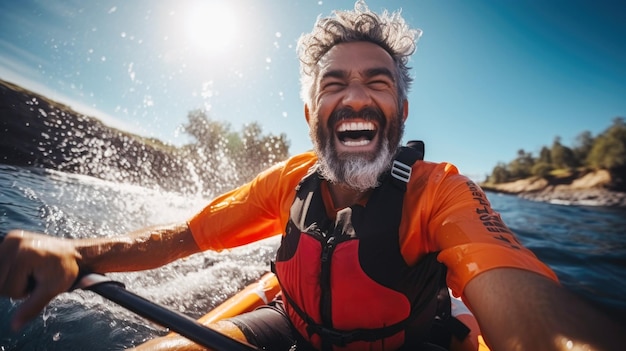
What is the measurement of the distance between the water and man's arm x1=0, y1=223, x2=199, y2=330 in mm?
1202

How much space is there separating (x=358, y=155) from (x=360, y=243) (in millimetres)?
702

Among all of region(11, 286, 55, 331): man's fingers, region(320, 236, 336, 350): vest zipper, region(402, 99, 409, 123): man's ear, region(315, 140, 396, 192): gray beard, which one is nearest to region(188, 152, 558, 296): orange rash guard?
region(315, 140, 396, 192): gray beard

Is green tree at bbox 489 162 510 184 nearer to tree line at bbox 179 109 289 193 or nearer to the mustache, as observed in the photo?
tree line at bbox 179 109 289 193

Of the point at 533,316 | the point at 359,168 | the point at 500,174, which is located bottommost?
the point at 500,174

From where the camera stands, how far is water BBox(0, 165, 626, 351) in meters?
2.65

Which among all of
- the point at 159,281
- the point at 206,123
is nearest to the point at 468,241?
the point at 159,281

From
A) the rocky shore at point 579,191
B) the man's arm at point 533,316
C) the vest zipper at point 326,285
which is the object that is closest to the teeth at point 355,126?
the vest zipper at point 326,285

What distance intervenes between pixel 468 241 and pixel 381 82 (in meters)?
1.51

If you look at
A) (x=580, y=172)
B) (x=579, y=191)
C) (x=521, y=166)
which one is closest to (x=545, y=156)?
(x=521, y=166)

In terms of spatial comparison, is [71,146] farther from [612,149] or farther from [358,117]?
[612,149]

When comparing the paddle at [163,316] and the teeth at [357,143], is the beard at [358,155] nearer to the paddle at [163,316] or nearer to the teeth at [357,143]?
the teeth at [357,143]

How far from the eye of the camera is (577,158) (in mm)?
59562

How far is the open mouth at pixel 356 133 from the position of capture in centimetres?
233

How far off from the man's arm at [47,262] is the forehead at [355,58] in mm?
2138
